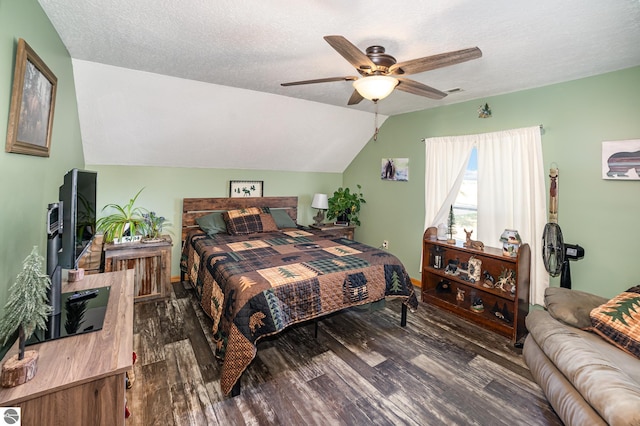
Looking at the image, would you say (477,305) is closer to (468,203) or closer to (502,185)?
(468,203)

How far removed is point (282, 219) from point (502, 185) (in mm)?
2931

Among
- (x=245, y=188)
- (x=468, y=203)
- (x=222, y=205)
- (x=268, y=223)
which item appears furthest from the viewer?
(x=245, y=188)

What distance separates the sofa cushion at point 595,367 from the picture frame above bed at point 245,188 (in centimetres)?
376

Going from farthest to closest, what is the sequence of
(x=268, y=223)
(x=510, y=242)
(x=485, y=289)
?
1. (x=268, y=223)
2. (x=485, y=289)
3. (x=510, y=242)

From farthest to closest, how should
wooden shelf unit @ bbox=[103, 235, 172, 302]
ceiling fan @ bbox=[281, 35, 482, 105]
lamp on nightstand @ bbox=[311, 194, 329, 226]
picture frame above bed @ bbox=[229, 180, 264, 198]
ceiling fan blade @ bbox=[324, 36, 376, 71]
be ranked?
lamp on nightstand @ bbox=[311, 194, 329, 226] → picture frame above bed @ bbox=[229, 180, 264, 198] → wooden shelf unit @ bbox=[103, 235, 172, 302] → ceiling fan @ bbox=[281, 35, 482, 105] → ceiling fan blade @ bbox=[324, 36, 376, 71]

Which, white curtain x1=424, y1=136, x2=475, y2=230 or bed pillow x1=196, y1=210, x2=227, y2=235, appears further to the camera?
bed pillow x1=196, y1=210, x2=227, y2=235

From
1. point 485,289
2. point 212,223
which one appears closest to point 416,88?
point 485,289

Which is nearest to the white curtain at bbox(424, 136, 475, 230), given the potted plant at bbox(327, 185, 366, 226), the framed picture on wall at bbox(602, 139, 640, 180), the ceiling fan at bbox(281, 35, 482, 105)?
the framed picture on wall at bbox(602, 139, 640, 180)

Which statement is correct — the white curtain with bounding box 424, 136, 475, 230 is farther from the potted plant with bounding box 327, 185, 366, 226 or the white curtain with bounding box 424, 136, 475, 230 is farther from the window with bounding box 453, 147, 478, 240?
the potted plant with bounding box 327, 185, 366, 226

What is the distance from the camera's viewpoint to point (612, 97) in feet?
8.03

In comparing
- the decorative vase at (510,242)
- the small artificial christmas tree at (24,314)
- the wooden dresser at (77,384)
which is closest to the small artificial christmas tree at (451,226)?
the decorative vase at (510,242)

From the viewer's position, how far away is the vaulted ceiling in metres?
1.70

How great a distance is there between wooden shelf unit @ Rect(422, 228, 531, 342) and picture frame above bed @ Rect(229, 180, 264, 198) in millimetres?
2590

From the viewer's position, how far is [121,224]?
3.38m
